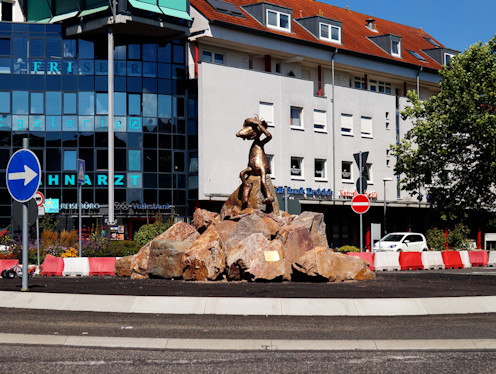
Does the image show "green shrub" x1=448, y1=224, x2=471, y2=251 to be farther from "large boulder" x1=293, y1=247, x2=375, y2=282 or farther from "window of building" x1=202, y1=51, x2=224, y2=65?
"large boulder" x1=293, y1=247, x2=375, y2=282

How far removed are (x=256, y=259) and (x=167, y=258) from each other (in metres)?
2.78

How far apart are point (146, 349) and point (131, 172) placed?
39442 mm

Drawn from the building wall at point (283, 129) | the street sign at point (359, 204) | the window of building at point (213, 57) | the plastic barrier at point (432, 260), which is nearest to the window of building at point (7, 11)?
the window of building at point (213, 57)


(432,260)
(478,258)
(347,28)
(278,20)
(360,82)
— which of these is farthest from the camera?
(347,28)

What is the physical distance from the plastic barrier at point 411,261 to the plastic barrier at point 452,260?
1.48m

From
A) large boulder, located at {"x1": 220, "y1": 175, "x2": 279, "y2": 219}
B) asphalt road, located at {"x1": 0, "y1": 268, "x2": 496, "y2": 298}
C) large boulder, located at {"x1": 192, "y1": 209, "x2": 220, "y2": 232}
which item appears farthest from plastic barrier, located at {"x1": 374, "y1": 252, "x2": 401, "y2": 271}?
asphalt road, located at {"x1": 0, "y1": 268, "x2": 496, "y2": 298}

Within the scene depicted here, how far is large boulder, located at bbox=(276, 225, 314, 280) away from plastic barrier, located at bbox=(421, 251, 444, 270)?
1250cm

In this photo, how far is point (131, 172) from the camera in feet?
160

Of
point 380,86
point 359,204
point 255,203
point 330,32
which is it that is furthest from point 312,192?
point 255,203

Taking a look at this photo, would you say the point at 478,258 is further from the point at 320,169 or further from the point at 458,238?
the point at 320,169

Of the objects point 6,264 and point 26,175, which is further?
point 6,264

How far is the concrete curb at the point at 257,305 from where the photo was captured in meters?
12.9

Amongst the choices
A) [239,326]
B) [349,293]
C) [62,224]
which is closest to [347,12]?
[62,224]

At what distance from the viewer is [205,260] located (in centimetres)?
2061
